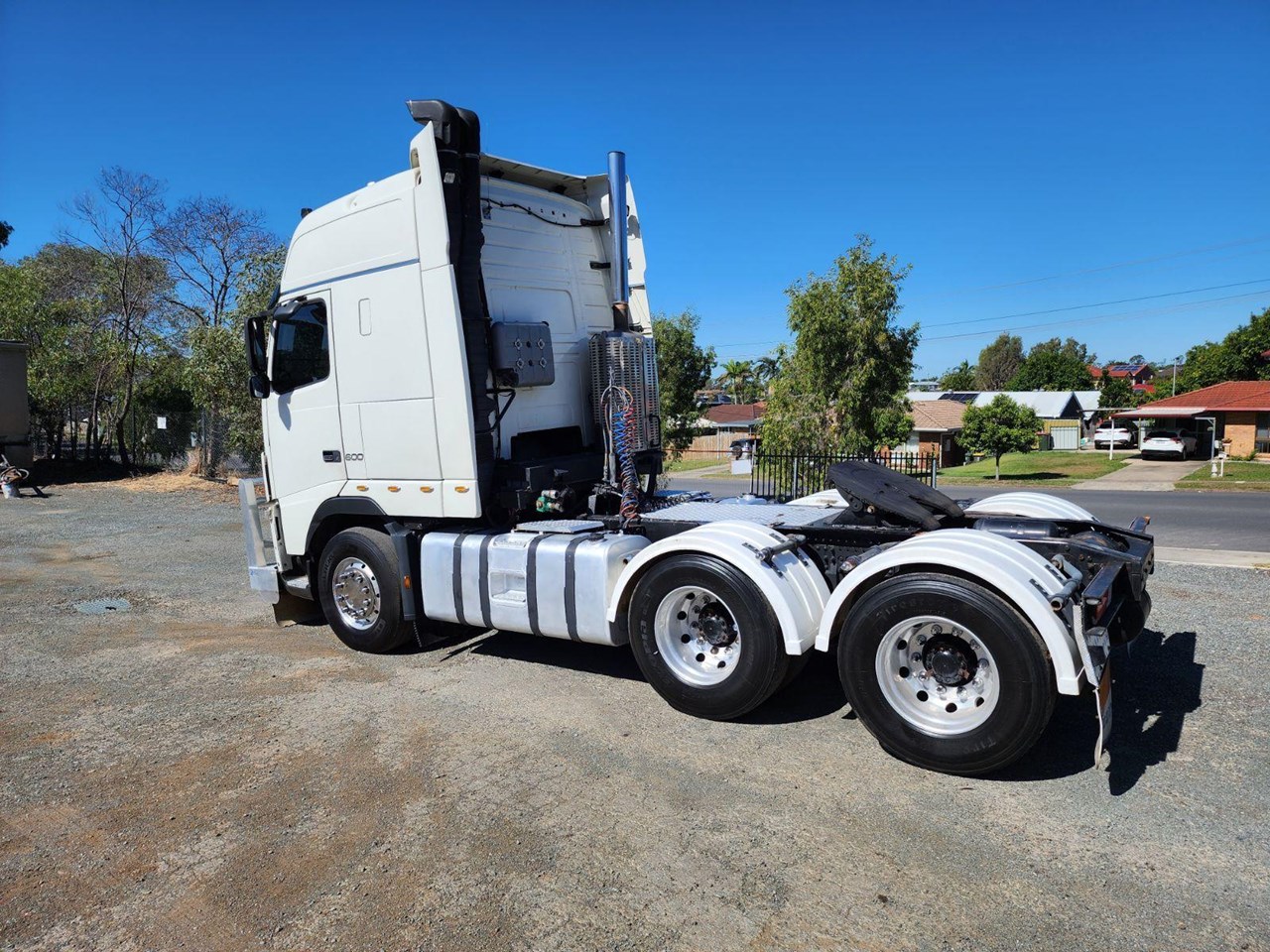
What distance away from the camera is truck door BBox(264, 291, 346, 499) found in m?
6.90

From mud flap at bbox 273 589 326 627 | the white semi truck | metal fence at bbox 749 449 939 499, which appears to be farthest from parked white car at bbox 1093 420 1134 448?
mud flap at bbox 273 589 326 627

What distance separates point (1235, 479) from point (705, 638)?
28.8 metres

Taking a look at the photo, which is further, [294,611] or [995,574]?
[294,611]

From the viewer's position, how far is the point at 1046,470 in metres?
35.9

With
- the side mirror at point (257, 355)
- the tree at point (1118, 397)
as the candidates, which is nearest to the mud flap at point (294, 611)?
the side mirror at point (257, 355)

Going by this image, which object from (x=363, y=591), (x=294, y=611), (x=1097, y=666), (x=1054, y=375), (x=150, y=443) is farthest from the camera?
(x=1054, y=375)

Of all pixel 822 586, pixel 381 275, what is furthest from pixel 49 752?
pixel 822 586

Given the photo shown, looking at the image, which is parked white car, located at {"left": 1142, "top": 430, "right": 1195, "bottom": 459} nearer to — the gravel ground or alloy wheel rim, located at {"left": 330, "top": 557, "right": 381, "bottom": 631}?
the gravel ground

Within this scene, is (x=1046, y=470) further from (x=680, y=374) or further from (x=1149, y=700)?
(x=1149, y=700)

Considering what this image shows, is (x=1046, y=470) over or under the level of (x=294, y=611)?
under

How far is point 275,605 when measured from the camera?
7.87 meters

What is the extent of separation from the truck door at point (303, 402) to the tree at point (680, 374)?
2443 centimetres

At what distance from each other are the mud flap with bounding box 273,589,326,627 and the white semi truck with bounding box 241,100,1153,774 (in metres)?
0.03

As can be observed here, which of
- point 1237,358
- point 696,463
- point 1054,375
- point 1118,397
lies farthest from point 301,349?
point 1054,375
